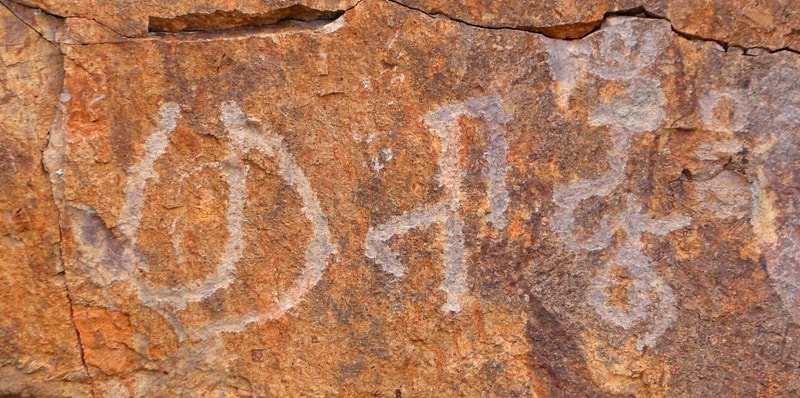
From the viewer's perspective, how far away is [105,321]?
4.75 feet

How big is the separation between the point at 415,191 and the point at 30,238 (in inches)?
33.5

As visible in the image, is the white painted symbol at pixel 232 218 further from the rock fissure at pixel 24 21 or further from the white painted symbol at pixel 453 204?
the rock fissure at pixel 24 21

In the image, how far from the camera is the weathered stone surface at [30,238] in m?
1.37

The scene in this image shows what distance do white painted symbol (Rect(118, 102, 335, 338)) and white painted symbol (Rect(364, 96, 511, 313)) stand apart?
0.13 metres

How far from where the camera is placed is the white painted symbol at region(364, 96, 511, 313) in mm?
1351

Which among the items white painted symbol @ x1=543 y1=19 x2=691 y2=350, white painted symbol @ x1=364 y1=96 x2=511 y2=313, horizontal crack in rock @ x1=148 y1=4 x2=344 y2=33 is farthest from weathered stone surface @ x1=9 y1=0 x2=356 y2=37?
white painted symbol @ x1=543 y1=19 x2=691 y2=350

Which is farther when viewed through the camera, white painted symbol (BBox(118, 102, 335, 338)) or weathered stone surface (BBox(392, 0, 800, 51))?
white painted symbol (BBox(118, 102, 335, 338))

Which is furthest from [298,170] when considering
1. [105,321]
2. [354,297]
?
[105,321]

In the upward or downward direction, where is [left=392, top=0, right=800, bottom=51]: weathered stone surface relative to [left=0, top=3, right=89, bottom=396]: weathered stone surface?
upward

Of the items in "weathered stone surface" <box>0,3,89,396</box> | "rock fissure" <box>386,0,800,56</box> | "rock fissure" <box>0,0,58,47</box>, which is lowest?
"weathered stone surface" <box>0,3,89,396</box>

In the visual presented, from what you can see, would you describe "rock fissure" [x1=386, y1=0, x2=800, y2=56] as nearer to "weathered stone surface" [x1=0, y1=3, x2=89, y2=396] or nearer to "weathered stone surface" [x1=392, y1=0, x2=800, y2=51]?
"weathered stone surface" [x1=392, y1=0, x2=800, y2=51]

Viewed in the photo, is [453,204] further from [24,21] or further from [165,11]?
[24,21]

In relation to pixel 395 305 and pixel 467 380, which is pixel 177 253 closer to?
pixel 395 305

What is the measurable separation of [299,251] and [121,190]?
0.40 metres
